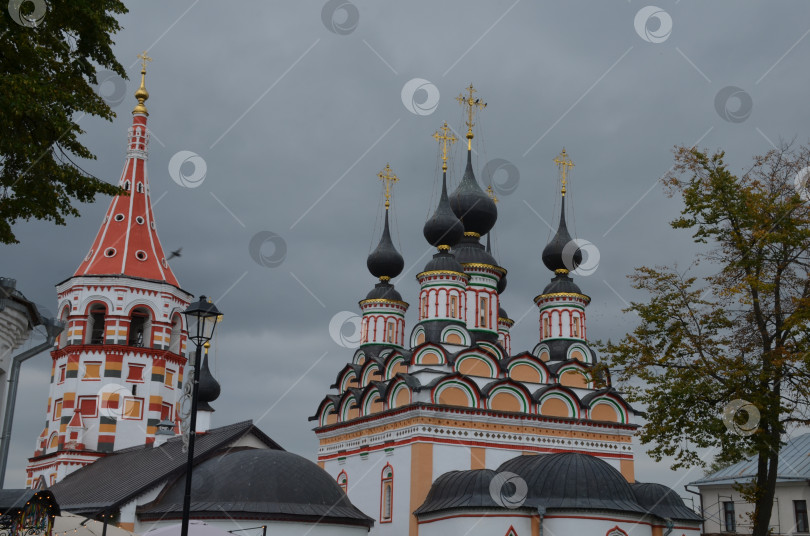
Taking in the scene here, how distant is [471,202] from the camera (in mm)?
37094

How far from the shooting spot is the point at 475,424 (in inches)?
1211

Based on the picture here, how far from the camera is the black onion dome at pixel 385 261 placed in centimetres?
3759

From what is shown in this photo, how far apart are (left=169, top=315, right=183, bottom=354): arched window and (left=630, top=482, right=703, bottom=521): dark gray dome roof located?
16826mm

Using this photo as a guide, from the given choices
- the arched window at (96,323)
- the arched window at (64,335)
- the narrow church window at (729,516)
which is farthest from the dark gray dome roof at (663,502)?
the arched window at (64,335)

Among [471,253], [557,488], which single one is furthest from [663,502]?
[471,253]

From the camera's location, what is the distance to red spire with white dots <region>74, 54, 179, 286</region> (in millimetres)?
34594

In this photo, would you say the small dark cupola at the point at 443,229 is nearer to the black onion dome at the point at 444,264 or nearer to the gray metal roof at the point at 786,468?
the black onion dome at the point at 444,264

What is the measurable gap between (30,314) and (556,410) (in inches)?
844

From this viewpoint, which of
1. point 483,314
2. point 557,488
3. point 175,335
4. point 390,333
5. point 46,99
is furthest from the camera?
point 390,333

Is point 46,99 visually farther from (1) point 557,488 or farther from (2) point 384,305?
(2) point 384,305

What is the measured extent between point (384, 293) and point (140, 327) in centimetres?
934

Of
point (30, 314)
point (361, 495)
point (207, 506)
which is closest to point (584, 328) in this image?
point (361, 495)

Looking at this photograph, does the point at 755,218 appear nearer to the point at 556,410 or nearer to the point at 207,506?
the point at 207,506

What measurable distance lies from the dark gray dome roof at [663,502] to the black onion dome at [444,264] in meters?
9.64
